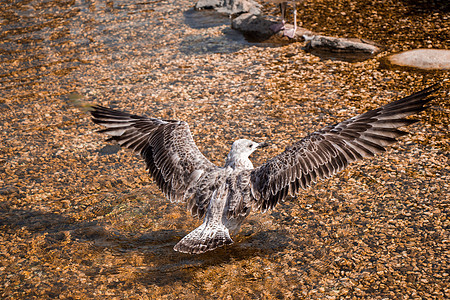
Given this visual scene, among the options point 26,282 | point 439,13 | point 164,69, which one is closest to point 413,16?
point 439,13

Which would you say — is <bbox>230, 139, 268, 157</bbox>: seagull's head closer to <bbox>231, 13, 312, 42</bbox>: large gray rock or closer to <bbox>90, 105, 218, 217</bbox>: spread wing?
<bbox>90, 105, 218, 217</bbox>: spread wing

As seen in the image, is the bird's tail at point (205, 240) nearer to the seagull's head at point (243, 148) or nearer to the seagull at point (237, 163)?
the seagull at point (237, 163)

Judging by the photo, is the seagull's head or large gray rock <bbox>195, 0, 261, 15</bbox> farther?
large gray rock <bbox>195, 0, 261, 15</bbox>

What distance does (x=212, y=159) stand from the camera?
20.9ft

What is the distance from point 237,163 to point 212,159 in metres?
1.38

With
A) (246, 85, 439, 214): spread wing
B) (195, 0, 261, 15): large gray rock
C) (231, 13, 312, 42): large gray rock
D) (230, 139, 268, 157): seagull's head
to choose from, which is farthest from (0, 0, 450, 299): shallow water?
(230, 139, 268, 157): seagull's head

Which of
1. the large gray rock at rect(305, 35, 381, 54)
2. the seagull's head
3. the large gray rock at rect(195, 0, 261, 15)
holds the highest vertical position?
the large gray rock at rect(195, 0, 261, 15)

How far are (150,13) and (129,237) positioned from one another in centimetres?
739

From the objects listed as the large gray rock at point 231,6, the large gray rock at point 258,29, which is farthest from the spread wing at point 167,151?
the large gray rock at point 231,6

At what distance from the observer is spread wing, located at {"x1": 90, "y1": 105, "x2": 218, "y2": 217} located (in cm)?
502

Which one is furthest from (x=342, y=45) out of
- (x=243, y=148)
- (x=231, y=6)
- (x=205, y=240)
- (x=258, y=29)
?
(x=205, y=240)

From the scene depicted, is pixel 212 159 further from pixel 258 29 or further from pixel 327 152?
pixel 258 29

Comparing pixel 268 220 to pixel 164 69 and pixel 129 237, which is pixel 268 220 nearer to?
pixel 129 237

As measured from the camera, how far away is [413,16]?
32.0ft
